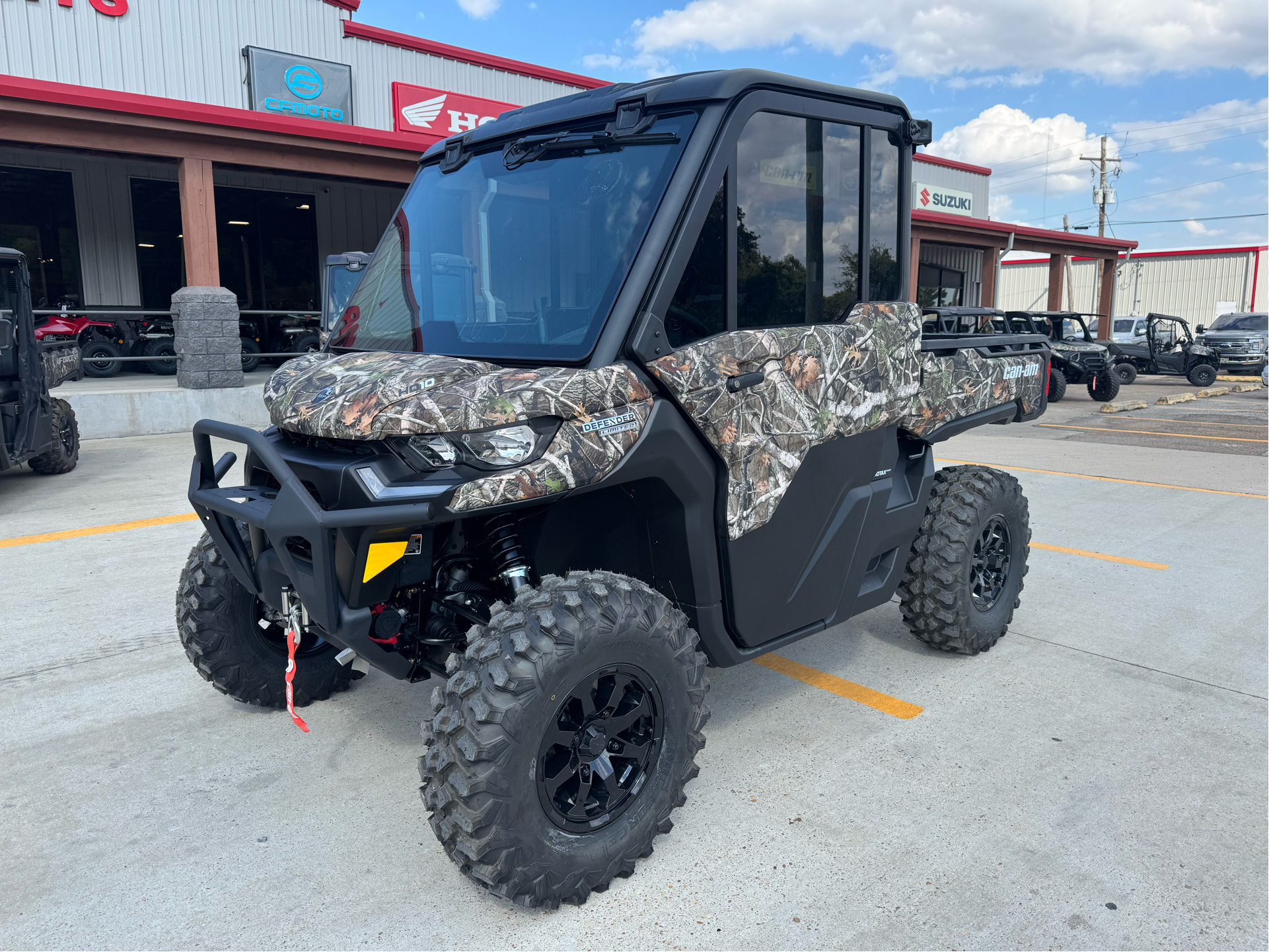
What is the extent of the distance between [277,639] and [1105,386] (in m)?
18.4

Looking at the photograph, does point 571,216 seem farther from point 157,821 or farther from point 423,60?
point 423,60

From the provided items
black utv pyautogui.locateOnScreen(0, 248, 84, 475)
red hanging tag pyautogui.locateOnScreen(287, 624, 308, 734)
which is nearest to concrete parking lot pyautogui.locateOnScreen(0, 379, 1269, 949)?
red hanging tag pyautogui.locateOnScreen(287, 624, 308, 734)

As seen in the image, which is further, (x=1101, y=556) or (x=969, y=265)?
(x=969, y=265)

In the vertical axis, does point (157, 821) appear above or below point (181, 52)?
below

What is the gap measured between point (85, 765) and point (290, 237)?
68.3 feet

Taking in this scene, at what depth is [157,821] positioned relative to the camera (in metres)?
2.96

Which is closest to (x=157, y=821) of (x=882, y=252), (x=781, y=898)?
(x=781, y=898)

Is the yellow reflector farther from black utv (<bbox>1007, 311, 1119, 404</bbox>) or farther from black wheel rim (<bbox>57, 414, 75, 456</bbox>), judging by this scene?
black utv (<bbox>1007, 311, 1119, 404</bbox>)

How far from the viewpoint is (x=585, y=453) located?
2510mm

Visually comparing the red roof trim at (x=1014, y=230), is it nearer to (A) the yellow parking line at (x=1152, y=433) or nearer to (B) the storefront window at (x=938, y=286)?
(B) the storefront window at (x=938, y=286)

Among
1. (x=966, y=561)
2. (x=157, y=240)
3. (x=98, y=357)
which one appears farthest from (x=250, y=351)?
(x=966, y=561)

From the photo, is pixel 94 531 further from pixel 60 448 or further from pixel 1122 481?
pixel 1122 481

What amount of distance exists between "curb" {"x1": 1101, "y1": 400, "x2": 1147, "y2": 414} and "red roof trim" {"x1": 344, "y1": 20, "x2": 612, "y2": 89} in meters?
11.3

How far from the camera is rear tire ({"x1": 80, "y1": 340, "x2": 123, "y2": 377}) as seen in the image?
16.1m
